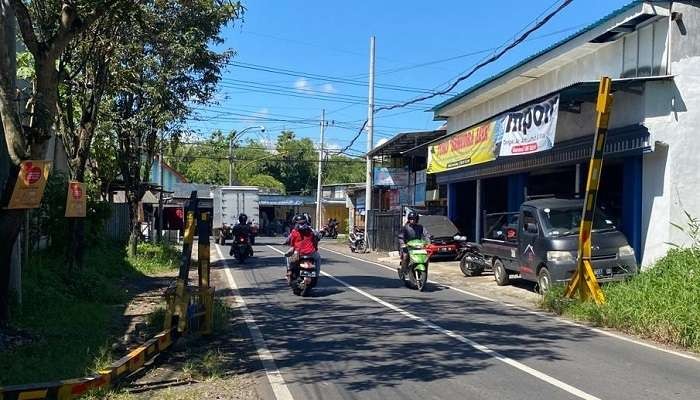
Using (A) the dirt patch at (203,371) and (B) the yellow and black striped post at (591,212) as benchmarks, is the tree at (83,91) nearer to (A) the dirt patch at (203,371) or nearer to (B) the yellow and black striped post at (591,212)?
(A) the dirt patch at (203,371)

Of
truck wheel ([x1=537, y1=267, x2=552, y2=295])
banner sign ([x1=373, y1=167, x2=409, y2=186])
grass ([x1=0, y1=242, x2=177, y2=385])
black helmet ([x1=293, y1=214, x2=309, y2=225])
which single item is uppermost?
banner sign ([x1=373, y1=167, x2=409, y2=186])

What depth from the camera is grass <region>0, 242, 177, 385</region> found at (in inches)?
281

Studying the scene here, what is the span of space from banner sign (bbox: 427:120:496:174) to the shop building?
0.10 meters

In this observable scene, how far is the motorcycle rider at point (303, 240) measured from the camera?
14.6 m

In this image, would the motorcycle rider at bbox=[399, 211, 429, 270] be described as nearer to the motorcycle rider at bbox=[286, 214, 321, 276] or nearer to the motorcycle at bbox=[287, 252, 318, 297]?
the motorcycle rider at bbox=[286, 214, 321, 276]

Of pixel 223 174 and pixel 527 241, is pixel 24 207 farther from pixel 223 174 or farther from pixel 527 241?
pixel 223 174

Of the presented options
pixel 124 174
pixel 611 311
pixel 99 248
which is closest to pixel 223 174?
pixel 124 174

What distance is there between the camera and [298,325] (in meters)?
10.8

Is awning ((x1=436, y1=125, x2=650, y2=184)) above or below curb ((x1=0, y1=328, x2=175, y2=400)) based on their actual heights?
above

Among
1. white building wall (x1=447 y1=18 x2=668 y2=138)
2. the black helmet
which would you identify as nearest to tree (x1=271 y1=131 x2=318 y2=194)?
white building wall (x1=447 y1=18 x2=668 y2=138)

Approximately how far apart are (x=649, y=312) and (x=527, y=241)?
5.20 meters

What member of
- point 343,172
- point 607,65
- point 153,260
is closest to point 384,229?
point 153,260

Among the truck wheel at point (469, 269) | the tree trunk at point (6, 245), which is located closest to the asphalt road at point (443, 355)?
the tree trunk at point (6, 245)

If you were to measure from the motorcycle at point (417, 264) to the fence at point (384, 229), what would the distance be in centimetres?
1435
